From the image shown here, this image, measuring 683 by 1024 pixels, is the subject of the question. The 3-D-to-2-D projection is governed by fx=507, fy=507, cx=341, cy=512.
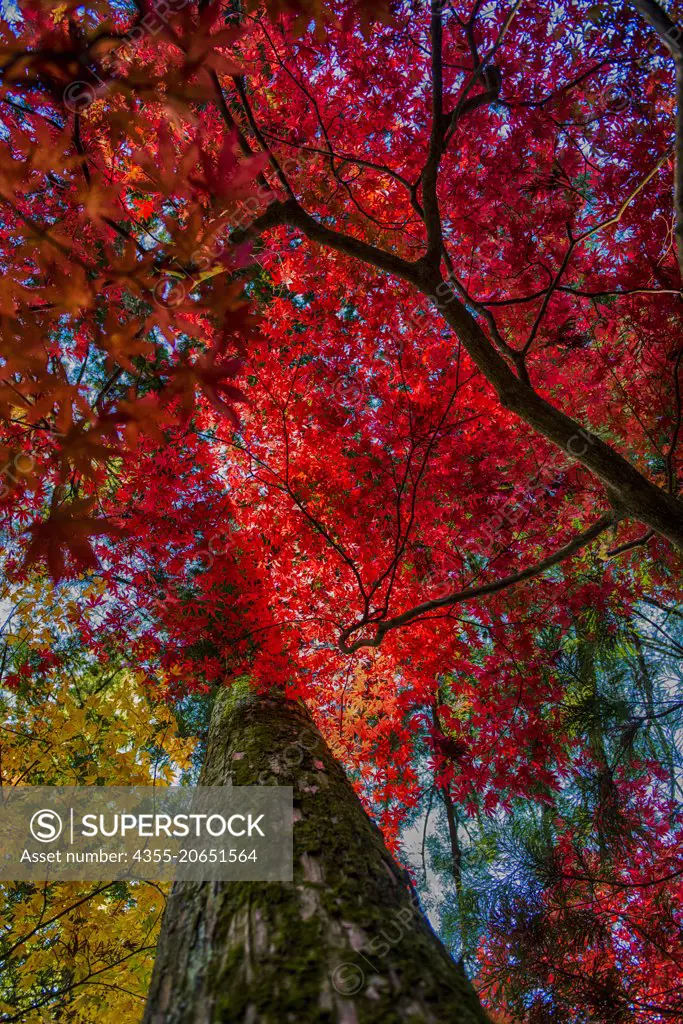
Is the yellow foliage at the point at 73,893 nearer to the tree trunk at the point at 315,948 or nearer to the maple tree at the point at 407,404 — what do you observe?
the maple tree at the point at 407,404

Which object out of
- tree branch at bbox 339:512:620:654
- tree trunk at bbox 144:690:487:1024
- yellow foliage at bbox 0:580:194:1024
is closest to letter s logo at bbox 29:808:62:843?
yellow foliage at bbox 0:580:194:1024

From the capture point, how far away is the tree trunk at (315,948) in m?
0.97

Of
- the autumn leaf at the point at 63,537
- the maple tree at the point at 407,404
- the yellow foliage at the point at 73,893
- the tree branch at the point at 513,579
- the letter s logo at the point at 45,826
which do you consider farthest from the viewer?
the letter s logo at the point at 45,826

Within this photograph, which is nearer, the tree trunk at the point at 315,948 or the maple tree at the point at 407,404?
the tree trunk at the point at 315,948

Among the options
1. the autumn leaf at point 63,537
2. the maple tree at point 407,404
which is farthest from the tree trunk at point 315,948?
the autumn leaf at point 63,537

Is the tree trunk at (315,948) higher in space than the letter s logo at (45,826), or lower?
lower

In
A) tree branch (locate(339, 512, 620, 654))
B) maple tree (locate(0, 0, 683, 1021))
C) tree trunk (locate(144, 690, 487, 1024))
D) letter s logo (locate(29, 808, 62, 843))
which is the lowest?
tree trunk (locate(144, 690, 487, 1024))

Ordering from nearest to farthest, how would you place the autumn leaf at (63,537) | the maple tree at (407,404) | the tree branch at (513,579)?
the autumn leaf at (63,537) → the tree branch at (513,579) → the maple tree at (407,404)

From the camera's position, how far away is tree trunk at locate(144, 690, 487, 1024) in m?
0.97

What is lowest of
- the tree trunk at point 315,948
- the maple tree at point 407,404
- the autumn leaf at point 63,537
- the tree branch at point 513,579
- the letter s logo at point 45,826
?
the tree trunk at point 315,948

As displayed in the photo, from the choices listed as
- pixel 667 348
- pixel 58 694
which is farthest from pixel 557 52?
pixel 58 694

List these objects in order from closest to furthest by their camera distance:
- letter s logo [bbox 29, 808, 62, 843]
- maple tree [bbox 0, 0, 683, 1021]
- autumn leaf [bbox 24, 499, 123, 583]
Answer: autumn leaf [bbox 24, 499, 123, 583]
maple tree [bbox 0, 0, 683, 1021]
letter s logo [bbox 29, 808, 62, 843]

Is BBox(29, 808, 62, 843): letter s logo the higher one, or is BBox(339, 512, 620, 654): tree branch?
BBox(339, 512, 620, 654): tree branch

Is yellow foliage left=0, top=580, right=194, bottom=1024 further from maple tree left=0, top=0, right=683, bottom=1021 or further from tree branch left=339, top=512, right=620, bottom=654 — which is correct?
tree branch left=339, top=512, right=620, bottom=654
